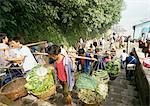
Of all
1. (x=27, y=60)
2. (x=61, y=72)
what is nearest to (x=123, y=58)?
(x=27, y=60)

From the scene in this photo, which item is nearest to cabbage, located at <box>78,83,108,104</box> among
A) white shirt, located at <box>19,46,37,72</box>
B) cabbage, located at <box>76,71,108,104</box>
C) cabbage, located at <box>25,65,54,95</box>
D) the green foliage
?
cabbage, located at <box>76,71,108,104</box>

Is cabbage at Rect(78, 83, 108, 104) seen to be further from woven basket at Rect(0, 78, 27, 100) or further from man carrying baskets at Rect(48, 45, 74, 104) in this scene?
woven basket at Rect(0, 78, 27, 100)

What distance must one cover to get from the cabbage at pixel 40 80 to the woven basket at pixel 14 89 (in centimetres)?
46

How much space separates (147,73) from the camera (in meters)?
8.39

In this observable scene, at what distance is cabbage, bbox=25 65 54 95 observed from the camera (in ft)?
19.8

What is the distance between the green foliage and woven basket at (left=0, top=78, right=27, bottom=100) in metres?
3.39

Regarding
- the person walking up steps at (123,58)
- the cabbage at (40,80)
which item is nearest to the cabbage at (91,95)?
the cabbage at (40,80)

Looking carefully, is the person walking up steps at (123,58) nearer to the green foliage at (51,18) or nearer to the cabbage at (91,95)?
the green foliage at (51,18)

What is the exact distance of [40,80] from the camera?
19.9 feet

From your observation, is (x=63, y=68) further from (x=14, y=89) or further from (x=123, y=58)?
(x=123, y=58)

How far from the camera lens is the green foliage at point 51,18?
11008 millimetres

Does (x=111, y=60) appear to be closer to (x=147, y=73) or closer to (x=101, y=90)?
(x=147, y=73)

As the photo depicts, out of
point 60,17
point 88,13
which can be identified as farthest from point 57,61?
point 88,13

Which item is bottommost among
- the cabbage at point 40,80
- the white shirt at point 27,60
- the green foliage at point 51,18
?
the cabbage at point 40,80
